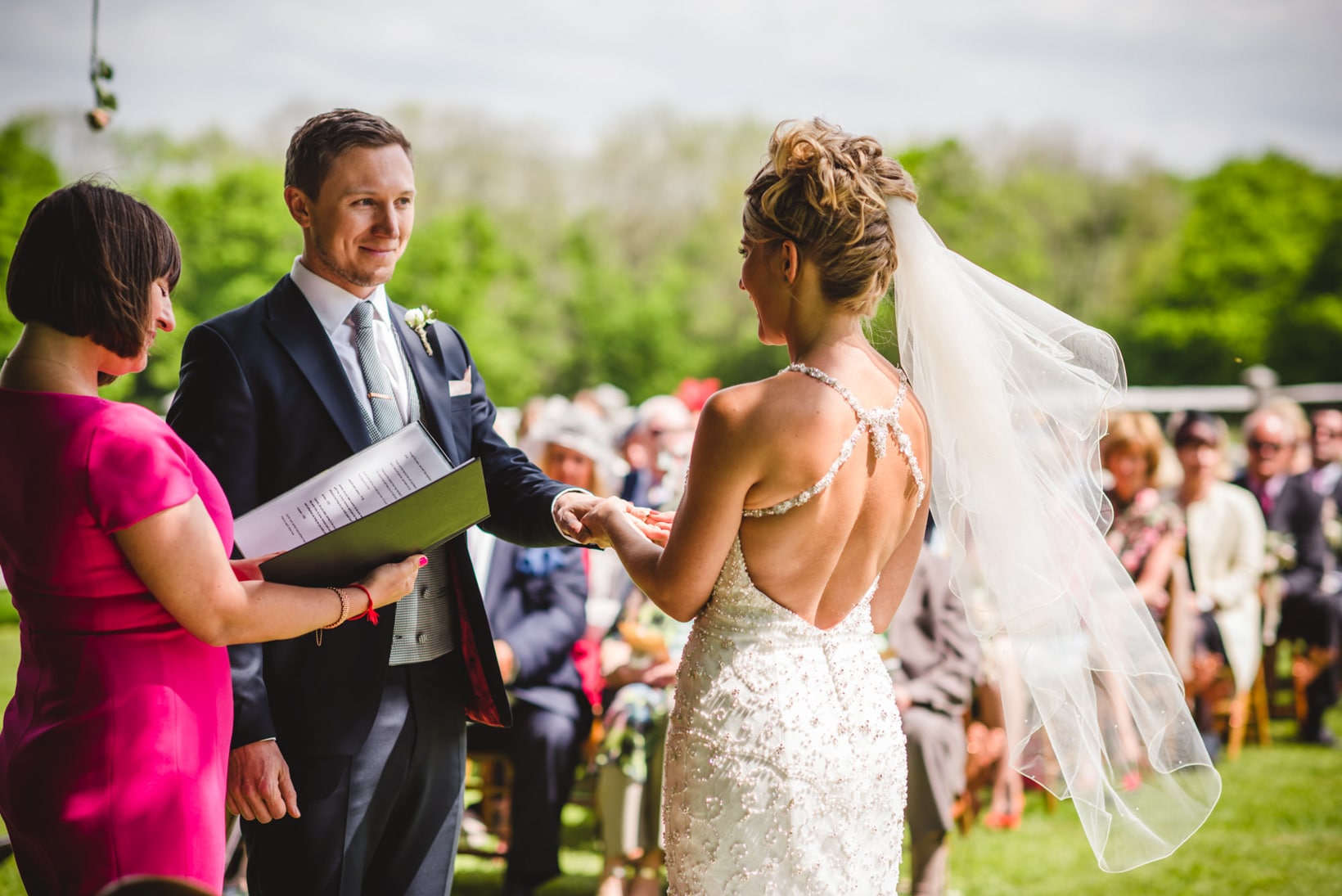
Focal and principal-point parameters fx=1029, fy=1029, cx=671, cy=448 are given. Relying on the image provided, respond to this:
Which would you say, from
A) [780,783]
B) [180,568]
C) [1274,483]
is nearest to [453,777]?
[780,783]

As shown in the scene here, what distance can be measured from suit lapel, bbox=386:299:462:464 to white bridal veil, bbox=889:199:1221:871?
1218mm

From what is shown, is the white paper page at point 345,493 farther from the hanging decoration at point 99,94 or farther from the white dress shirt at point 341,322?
the hanging decoration at point 99,94

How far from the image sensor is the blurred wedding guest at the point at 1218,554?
7582 mm

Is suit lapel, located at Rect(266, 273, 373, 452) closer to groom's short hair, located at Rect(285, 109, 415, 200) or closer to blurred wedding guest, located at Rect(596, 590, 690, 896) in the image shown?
groom's short hair, located at Rect(285, 109, 415, 200)

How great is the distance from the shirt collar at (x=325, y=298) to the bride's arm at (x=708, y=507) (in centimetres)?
99

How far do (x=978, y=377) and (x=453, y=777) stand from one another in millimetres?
1706

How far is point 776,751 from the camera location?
2.36 m

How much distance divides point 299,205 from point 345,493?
81 cm

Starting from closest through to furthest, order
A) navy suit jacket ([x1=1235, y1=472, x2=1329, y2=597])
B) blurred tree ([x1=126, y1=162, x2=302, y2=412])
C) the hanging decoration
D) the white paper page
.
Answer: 1. the white paper page
2. the hanging decoration
3. navy suit jacket ([x1=1235, y1=472, x2=1329, y2=597])
4. blurred tree ([x1=126, y1=162, x2=302, y2=412])

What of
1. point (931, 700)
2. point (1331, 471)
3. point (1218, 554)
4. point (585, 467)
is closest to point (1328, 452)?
point (1331, 471)

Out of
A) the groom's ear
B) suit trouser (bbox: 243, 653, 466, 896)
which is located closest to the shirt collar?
the groom's ear

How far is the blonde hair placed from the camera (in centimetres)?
693

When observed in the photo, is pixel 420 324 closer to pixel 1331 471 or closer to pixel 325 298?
pixel 325 298

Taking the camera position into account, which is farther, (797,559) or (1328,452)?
(1328,452)
